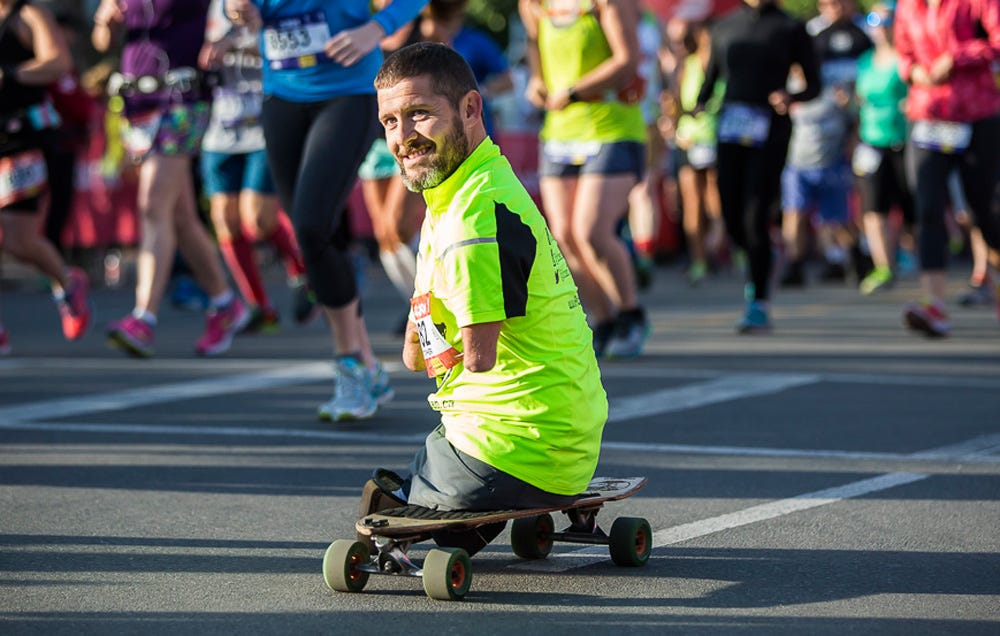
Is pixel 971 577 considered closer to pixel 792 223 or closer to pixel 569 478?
pixel 569 478

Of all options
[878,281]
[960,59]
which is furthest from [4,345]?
[878,281]

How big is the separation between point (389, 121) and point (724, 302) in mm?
9461

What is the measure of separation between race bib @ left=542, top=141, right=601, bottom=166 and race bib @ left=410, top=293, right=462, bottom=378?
4.90 meters

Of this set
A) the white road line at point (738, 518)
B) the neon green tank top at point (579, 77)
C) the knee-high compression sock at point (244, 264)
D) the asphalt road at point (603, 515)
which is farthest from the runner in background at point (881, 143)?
the white road line at point (738, 518)

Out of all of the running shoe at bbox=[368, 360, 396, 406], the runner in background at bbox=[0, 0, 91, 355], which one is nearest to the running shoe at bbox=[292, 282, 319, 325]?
the runner in background at bbox=[0, 0, 91, 355]

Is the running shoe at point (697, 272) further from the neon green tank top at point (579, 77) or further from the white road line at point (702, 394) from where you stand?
the white road line at point (702, 394)

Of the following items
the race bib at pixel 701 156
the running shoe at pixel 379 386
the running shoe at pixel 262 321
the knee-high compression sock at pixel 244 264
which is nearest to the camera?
the running shoe at pixel 379 386

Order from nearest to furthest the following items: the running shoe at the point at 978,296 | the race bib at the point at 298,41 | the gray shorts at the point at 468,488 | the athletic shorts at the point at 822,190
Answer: the gray shorts at the point at 468,488 < the race bib at the point at 298,41 < the running shoe at the point at 978,296 < the athletic shorts at the point at 822,190

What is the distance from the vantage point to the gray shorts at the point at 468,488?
420 centimetres

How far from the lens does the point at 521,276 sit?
13.7 feet

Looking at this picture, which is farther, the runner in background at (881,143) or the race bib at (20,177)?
the runner in background at (881,143)

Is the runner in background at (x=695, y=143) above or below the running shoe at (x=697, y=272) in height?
above

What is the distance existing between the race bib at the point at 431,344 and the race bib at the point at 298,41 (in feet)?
8.99

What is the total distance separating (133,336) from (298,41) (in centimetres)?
298
